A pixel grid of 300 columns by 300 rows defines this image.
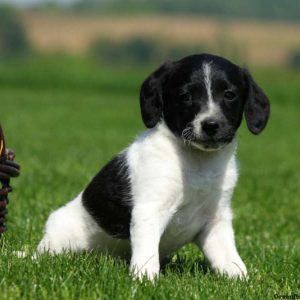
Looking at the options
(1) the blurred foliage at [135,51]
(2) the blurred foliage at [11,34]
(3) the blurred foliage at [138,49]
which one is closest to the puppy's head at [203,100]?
(2) the blurred foliage at [11,34]

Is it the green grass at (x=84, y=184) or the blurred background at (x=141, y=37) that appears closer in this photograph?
the green grass at (x=84, y=184)

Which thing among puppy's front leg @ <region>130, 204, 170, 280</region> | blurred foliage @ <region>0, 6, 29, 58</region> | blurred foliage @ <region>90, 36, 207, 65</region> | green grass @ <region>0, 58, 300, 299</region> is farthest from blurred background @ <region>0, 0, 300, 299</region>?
blurred foliage @ <region>90, 36, 207, 65</region>

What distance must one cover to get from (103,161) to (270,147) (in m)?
7.28

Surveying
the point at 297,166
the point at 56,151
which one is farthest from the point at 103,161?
the point at 297,166

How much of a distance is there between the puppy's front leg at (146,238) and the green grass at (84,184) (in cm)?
9

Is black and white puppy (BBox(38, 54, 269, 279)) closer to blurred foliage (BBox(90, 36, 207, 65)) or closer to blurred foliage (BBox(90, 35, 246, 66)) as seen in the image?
blurred foliage (BBox(90, 35, 246, 66))

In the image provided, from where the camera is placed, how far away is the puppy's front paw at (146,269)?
4.66 metres

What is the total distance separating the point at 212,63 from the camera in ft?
16.4

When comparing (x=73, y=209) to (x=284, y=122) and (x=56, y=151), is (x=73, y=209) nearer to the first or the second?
(x=56, y=151)

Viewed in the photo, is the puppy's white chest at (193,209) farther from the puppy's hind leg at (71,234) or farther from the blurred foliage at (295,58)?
the blurred foliage at (295,58)

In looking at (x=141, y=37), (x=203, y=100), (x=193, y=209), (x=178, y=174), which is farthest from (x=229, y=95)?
(x=141, y=37)

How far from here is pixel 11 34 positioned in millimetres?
157375

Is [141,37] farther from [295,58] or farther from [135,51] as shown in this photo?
[295,58]

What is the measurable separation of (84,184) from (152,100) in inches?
200
